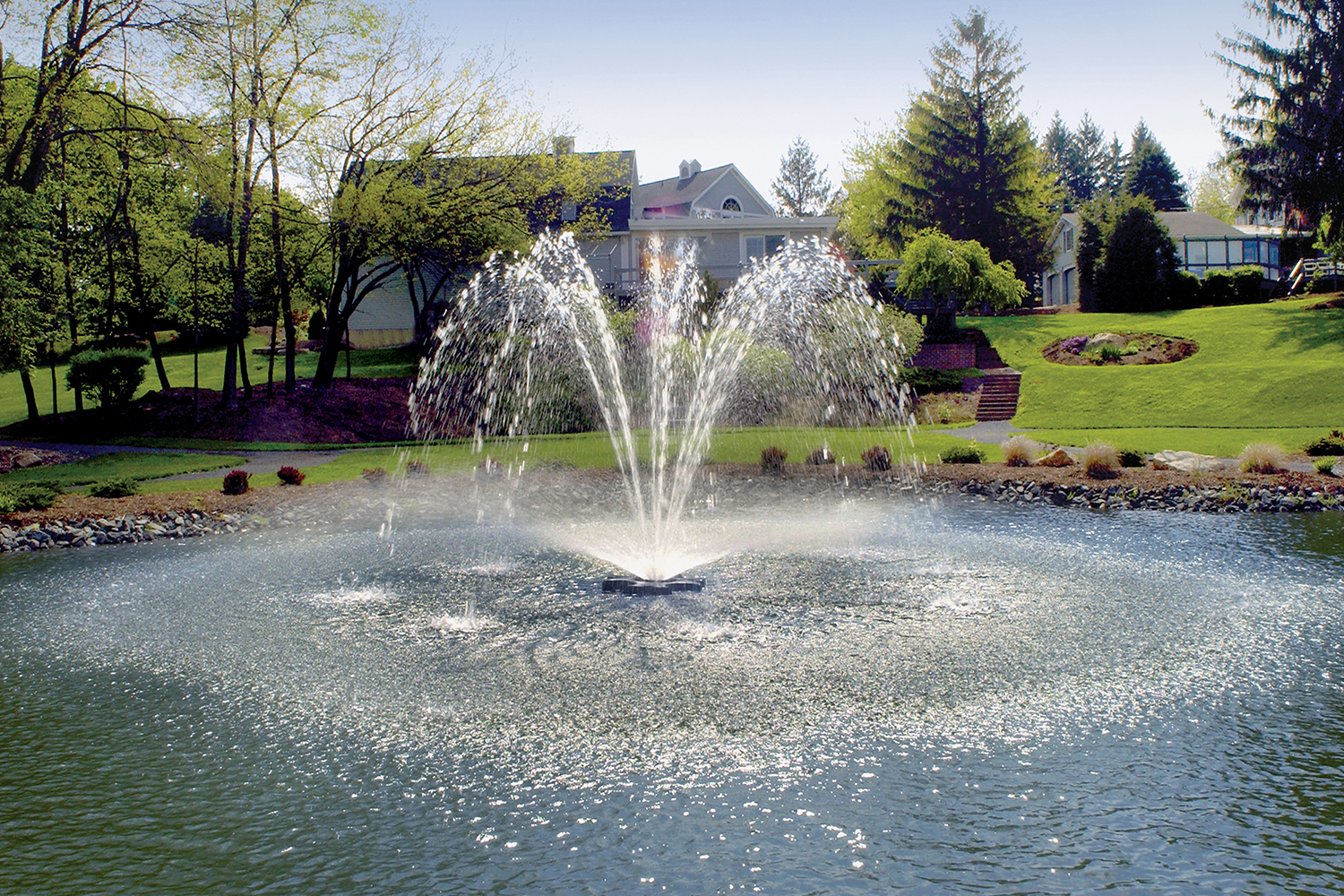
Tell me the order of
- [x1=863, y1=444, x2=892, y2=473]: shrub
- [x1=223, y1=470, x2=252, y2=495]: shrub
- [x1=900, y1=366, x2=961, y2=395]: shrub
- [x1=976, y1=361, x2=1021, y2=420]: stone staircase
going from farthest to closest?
[x1=900, y1=366, x2=961, y2=395]: shrub, [x1=976, y1=361, x2=1021, y2=420]: stone staircase, [x1=863, y1=444, x2=892, y2=473]: shrub, [x1=223, y1=470, x2=252, y2=495]: shrub

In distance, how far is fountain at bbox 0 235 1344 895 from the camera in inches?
244

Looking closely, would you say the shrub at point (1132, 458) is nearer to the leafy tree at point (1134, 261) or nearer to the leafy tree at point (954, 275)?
the leafy tree at point (954, 275)

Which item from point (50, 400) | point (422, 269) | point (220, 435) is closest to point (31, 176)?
point (220, 435)

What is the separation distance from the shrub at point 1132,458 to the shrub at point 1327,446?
4.44 metres

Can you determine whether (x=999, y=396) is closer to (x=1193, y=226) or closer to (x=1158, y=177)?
(x=1193, y=226)

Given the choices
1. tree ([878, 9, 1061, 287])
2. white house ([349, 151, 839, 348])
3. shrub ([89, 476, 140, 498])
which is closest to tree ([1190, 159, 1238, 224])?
tree ([878, 9, 1061, 287])

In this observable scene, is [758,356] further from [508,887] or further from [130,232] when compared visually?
[508,887]

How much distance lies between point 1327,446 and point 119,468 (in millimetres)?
30907

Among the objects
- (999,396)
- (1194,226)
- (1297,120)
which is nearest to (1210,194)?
(1194,226)

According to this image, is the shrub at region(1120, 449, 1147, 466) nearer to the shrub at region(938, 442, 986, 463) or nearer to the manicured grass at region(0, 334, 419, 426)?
the shrub at region(938, 442, 986, 463)

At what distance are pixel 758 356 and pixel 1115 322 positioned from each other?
27.8 meters

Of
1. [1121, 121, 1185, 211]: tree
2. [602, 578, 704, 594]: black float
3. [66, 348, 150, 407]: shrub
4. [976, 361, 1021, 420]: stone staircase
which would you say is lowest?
[602, 578, 704, 594]: black float

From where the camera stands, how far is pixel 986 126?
61969mm

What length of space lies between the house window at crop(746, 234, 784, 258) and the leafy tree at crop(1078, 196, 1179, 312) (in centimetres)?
1926
